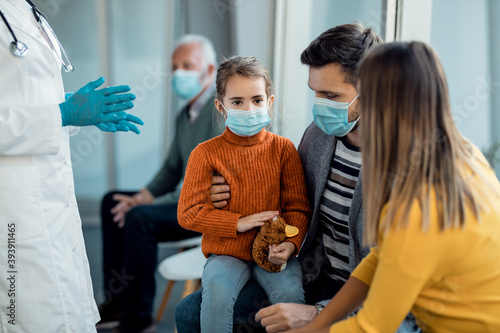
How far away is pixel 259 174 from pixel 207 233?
0.22 metres

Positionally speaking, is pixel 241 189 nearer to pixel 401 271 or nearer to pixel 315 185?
pixel 315 185

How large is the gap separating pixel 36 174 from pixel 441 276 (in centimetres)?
104

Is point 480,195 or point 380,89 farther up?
point 380,89

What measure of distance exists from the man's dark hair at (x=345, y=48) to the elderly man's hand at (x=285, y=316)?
584mm

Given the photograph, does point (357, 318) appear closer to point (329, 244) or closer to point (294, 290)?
point (294, 290)

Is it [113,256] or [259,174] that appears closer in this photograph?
[259,174]

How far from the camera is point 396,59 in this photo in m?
0.83

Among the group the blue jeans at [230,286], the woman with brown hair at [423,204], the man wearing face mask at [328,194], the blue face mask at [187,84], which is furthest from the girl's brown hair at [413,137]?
the blue face mask at [187,84]

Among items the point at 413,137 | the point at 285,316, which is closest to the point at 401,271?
the point at 413,137

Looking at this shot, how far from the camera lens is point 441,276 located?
2.68ft

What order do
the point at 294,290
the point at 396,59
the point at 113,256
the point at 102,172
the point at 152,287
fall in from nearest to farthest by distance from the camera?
the point at 396,59 < the point at 294,290 < the point at 152,287 < the point at 113,256 < the point at 102,172

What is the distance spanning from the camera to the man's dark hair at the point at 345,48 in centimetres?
Answer: 118

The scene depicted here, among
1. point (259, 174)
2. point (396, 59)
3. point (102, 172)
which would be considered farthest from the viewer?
point (102, 172)

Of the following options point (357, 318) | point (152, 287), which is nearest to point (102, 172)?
point (152, 287)
